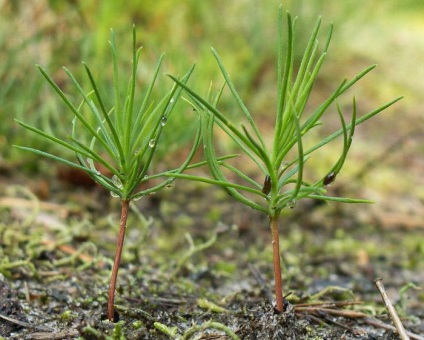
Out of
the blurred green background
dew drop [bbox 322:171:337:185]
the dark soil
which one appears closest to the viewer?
dew drop [bbox 322:171:337:185]

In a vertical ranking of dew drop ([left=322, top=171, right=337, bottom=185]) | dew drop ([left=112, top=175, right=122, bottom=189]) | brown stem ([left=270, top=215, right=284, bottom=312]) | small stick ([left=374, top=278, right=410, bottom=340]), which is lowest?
small stick ([left=374, top=278, right=410, bottom=340])

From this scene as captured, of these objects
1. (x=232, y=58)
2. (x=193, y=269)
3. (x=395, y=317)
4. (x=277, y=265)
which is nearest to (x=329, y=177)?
(x=277, y=265)

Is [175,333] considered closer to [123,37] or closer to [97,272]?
[97,272]

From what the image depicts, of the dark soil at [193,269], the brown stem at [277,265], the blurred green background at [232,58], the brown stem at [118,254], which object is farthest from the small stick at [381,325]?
the blurred green background at [232,58]

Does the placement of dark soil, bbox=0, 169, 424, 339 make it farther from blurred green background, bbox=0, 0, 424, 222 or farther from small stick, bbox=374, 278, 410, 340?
blurred green background, bbox=0, 0, 424, 222

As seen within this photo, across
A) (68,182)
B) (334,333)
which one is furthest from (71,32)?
(334,333)

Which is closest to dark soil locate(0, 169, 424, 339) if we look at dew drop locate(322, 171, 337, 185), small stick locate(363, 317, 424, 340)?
small stick locate(363, 317, 424, 340)

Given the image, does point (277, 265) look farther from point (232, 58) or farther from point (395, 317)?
point (232, 58)

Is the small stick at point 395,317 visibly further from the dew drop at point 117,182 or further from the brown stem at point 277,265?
the dew drop at point 117,182
